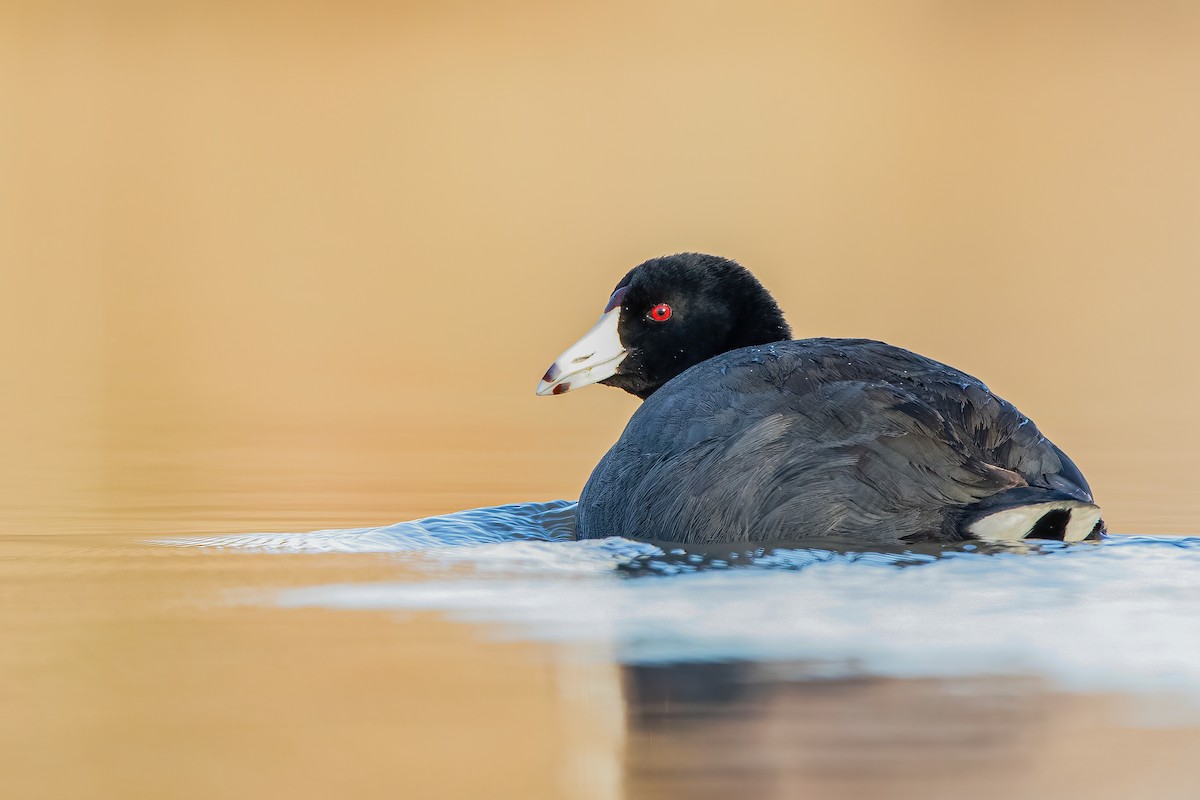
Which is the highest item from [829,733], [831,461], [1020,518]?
[831,461]

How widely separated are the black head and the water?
1300mm

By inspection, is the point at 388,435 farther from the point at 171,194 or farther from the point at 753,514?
the point at 171,194

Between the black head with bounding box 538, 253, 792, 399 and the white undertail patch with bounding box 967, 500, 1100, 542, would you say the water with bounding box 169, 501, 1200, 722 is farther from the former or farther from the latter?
the black head with bounding box 538, 253, 792, 399

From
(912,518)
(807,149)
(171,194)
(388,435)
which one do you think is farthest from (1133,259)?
(912,518)

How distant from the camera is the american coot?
407cm

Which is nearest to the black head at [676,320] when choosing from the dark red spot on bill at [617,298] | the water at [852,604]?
the dark red spot on bill at [617,298]

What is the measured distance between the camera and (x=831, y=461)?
13.6 feet

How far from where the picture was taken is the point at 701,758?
2.65 m

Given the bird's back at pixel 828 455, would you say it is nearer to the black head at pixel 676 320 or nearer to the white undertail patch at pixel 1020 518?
the white undertail patch at pixel 1020 518

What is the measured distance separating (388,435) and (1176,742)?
17.2 ft

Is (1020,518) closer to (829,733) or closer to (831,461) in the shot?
(831,461)

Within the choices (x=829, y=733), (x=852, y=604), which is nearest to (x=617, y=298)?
(x=852, y=604)

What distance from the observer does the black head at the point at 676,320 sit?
A: 5660 mm

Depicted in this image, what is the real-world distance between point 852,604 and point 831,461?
578 millimetres
